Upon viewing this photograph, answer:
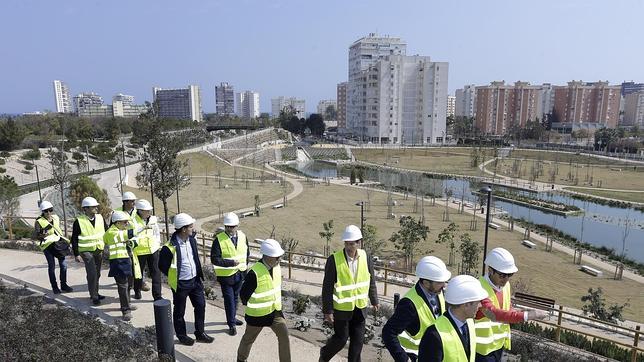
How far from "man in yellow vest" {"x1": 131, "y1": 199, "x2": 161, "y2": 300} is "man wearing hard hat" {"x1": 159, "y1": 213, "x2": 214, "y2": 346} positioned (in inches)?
57.3

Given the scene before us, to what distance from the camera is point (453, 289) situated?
9.91 ft

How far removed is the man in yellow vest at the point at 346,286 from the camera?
15.8ft

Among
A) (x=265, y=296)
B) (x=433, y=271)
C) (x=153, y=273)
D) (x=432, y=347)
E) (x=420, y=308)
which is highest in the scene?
(x=433, y=271)

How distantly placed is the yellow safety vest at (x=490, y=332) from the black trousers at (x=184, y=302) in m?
3.77

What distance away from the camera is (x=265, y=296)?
489 cm

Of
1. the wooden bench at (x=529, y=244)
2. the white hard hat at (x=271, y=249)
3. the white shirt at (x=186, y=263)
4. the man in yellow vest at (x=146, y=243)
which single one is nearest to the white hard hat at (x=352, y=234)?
the white hard hat at (x=271, y=249)

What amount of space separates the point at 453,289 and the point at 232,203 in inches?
1263

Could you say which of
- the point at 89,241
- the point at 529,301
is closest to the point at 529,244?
the point at 529,301

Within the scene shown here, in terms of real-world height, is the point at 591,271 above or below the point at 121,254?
below

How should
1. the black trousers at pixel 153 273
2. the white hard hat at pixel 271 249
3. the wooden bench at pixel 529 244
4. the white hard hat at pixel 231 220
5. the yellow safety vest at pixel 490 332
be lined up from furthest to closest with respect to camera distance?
the wooden bench at pixel 529 244
the black trousers at pixel 153 273
the white hard hat at pixel 231 220
the white hard hat at pixel 271 249
the yellow safety vest at pixel 490 332

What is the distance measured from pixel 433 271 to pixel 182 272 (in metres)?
3.58

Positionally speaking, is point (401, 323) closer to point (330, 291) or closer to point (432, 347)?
point (432, 347)

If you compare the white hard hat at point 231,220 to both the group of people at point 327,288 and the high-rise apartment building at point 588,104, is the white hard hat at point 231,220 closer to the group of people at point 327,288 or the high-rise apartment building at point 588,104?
the group of people at point 327,288

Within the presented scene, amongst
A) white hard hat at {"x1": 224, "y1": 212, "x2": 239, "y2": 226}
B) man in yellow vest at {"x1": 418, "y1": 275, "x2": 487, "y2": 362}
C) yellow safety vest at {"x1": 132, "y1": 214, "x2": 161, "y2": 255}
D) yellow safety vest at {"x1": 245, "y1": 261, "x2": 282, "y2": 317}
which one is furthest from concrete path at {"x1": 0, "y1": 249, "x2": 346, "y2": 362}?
man in yellow vest at {"x1": 418, "y1": 275, "x2": 487, "y2": 362}
